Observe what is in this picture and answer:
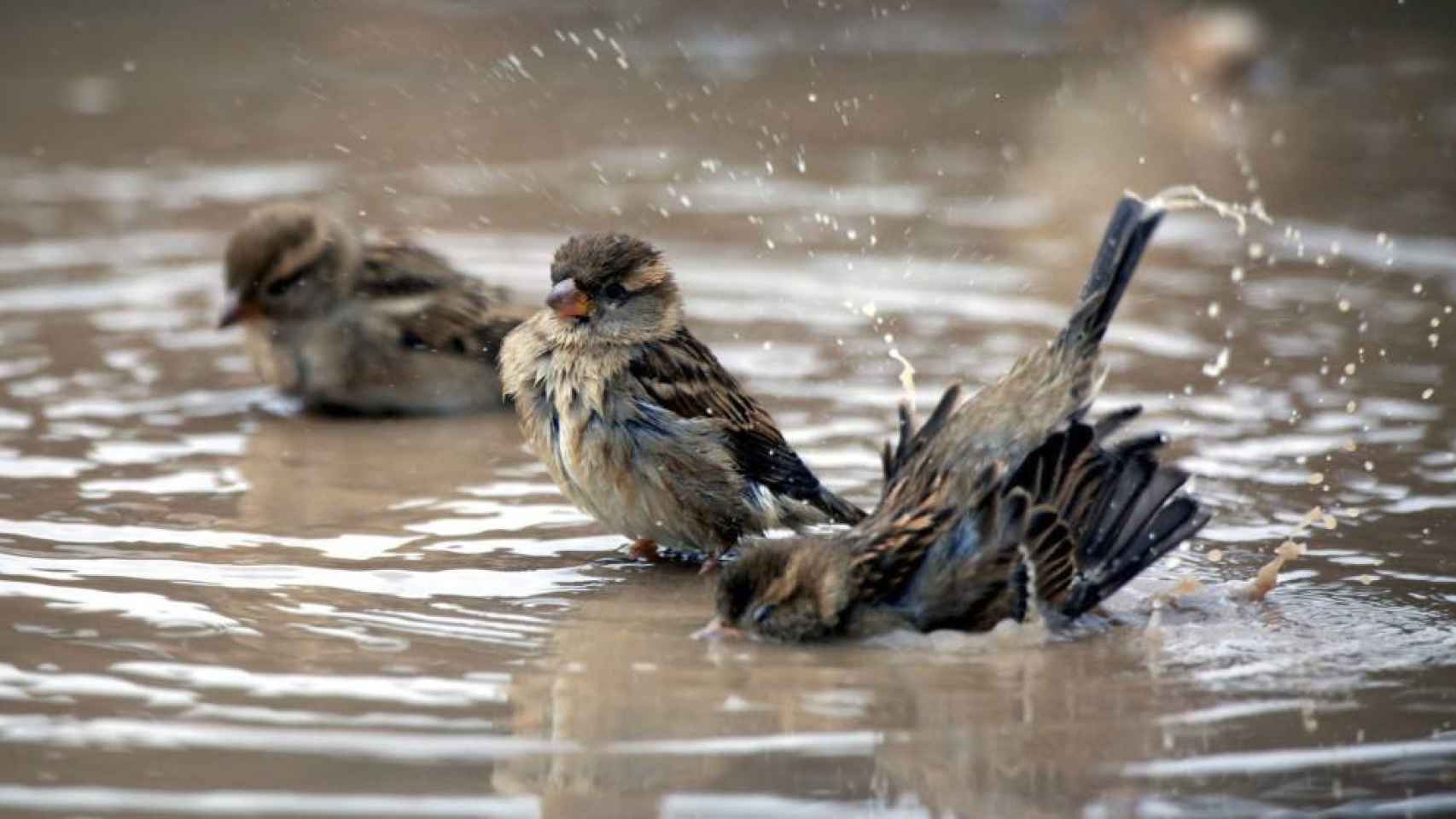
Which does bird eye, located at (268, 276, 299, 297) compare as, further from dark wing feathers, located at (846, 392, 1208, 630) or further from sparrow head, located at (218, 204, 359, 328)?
dark wing feathers, located at (846, 392, 1208, 630)

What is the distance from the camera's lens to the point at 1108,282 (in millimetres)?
5328

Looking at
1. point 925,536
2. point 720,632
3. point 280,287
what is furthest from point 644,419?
point 280,287

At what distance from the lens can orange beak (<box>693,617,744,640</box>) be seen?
487cm

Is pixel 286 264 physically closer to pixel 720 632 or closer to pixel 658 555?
pixel 658 555

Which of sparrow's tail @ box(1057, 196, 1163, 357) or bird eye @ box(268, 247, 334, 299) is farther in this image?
bird eye @ box(268, 247, 334, 299)

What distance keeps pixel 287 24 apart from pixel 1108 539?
9.14 metres

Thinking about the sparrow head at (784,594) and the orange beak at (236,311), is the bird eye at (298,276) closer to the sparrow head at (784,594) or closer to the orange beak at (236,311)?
the orange beak at (236,311)

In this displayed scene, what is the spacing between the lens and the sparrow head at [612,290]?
566 cm

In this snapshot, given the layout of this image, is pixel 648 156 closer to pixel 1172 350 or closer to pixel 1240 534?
pixel 1172 350

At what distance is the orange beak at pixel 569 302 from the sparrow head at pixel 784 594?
1043 mm

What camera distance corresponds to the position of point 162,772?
3988 mm

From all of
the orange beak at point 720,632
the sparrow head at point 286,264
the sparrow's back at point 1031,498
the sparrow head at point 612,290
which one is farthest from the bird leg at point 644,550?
the sparrow head at point 286,264

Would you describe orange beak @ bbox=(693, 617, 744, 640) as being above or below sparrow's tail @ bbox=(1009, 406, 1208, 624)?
below

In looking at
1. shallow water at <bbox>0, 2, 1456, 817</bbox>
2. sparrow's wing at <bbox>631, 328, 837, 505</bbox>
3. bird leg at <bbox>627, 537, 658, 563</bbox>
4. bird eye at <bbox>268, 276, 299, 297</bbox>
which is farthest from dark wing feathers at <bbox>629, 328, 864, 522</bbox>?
bird eye at <bbox>268, 276, 299, 297</bbox>
